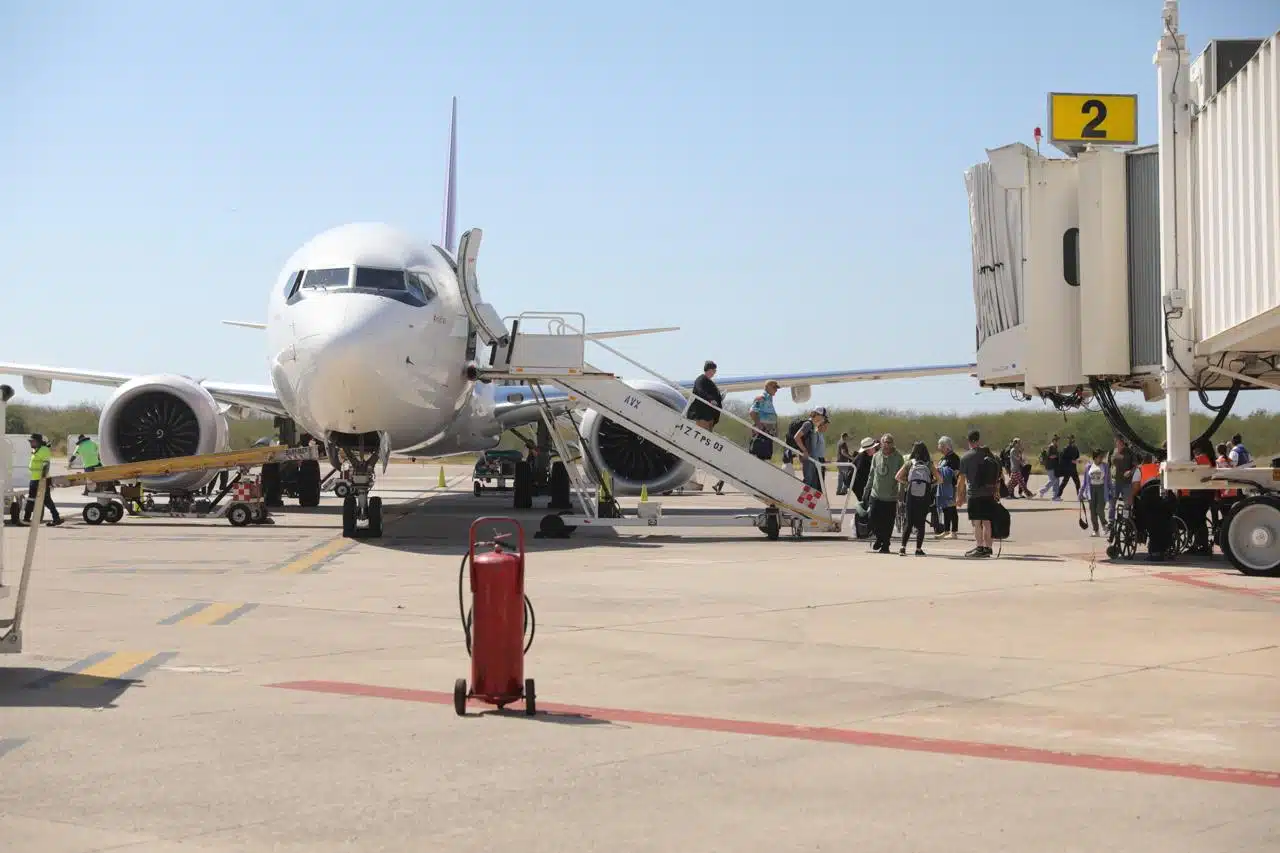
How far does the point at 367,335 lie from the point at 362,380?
1.73 ft

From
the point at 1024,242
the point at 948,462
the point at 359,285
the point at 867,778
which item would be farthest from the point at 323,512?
the point at 867,778

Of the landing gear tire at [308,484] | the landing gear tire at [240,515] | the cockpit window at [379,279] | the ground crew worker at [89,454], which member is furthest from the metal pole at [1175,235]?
the ground crew worker at [89,454]

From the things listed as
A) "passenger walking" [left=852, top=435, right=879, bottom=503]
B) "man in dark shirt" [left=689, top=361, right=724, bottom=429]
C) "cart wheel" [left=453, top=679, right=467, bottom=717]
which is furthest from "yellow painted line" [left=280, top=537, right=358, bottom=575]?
"cart wheel" [left=453, top=679, right=467, bottom=717]

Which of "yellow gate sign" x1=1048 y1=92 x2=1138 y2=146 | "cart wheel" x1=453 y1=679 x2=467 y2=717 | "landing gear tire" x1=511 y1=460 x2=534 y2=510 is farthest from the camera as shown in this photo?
"landing gear tire" x1=511 y1=460 x2=534 y2=510

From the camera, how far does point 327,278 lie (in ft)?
59.2

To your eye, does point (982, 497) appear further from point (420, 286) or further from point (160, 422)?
point (160, 422)

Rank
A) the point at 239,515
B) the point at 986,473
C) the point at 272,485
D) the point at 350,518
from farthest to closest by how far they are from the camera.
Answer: the point at 272,485 → the point at 239,515 → the point at 350,518 → the point at 986,473

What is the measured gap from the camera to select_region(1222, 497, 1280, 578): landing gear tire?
1334cm

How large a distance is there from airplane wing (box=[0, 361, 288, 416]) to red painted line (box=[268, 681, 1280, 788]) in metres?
16.9

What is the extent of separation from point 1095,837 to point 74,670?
18.4 feet

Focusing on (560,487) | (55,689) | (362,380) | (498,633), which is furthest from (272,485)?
(498,633)

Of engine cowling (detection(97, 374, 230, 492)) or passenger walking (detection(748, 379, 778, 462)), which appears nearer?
passenger walking (detection(748, 379, 778, 462))

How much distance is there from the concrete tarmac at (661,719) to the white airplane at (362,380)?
14.4 ft

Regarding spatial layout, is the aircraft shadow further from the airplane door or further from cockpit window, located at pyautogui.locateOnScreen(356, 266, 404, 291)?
the airplane door
